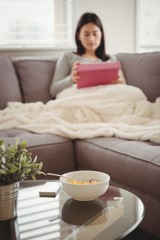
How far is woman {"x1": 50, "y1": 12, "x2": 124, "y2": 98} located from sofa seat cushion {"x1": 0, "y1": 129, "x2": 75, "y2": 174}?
61 centimetres

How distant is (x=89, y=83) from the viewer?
89.7 inches

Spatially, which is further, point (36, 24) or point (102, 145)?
point (36, 24)

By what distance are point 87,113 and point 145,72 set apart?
1.98ft

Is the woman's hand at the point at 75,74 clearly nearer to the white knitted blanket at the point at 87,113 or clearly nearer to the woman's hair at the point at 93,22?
the white knitted blanket at the point at 87,113

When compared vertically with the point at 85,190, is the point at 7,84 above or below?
above

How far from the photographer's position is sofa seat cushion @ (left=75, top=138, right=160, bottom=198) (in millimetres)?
1504

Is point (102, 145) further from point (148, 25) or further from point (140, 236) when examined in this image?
point (148, 25)

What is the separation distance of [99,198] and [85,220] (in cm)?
14

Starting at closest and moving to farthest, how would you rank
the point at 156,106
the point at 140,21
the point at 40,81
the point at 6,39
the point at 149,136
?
the point at 149,136, the point at 156,106, the point at 40,81, the point at 6,39, the point at 140,21

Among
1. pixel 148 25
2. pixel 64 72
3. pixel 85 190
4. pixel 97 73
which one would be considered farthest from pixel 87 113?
pixel 148 25

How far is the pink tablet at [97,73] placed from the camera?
216 cm

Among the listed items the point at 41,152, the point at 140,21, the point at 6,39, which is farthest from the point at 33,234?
the point at 140,21

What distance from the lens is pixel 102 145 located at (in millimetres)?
1776

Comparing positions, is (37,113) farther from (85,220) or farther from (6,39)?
(85,220)
